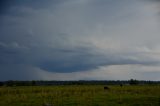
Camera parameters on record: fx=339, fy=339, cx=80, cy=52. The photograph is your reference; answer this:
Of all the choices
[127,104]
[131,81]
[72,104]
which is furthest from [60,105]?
[131,81]

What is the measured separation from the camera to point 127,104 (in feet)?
95.8

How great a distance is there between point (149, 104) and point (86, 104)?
5.33 metres

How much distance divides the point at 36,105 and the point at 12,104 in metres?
2.90

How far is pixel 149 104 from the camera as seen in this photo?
2864 cm

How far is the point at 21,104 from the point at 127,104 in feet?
30.4

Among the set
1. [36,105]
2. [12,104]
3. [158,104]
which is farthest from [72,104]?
[158,104]

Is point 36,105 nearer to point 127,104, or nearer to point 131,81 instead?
point 127,104

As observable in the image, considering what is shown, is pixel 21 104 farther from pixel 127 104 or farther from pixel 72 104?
pixel 127 104

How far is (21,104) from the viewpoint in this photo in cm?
2988

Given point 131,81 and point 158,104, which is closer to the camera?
point 158,104

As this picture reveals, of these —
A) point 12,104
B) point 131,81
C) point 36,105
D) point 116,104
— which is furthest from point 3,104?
point 131,81

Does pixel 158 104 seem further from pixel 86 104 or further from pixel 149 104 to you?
pixel 86 104

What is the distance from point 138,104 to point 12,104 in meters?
11.1

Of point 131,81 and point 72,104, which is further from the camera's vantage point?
point 131,81
